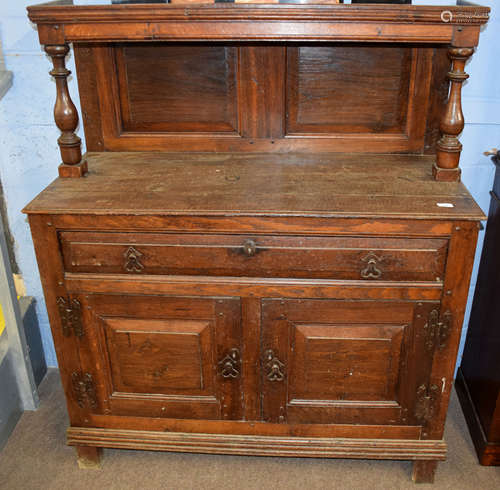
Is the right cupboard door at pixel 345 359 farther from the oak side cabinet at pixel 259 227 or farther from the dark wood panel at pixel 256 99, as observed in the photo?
the dark wood panel at pixel 256 99

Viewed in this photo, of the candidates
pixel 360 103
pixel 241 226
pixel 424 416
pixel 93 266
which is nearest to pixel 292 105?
pixel 360 103

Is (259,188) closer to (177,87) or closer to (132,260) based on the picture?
(132,260)

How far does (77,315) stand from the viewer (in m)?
2.09

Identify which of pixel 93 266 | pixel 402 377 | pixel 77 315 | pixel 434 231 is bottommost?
pixel 402 377

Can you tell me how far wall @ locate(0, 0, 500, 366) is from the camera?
7.48 feet

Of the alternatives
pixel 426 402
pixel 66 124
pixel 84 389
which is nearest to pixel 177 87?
pixel 66 124

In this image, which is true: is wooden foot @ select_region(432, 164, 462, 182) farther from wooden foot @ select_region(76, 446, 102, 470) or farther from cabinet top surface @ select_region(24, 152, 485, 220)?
wooden foot @ select_region(76, 446, 102, 470)

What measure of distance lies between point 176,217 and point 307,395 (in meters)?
0.84

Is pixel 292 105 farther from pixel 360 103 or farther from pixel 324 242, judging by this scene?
pixel 324 242

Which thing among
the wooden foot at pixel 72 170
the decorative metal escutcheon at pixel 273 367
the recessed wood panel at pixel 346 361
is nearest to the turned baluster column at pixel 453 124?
the recessed wood panel at pixel 346 361

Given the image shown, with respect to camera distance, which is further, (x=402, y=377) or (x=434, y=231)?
(x=402, y=377)

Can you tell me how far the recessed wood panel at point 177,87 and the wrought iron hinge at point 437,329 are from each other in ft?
3.53

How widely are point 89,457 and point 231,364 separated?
2.55 feet

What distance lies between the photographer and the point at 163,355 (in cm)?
215
